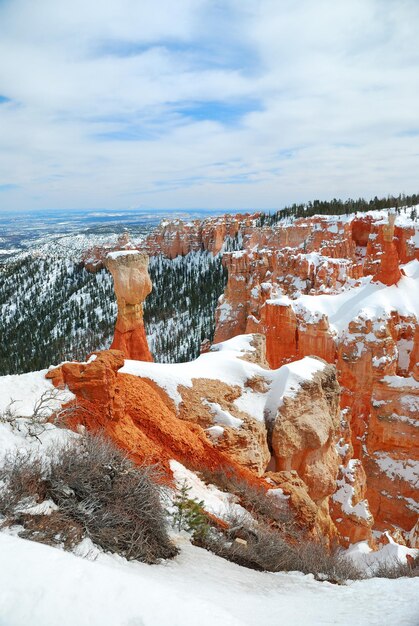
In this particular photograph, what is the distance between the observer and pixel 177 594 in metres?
3.27

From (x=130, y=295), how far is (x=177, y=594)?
15.3 meters

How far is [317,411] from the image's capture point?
12.5m

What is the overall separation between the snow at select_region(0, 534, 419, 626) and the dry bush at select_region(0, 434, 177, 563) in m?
0.27

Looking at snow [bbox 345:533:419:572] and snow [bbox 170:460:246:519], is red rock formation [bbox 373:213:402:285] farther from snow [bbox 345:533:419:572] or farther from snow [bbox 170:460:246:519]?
snow [bbox 170:460:246:519]

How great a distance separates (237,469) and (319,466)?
4.02 meters

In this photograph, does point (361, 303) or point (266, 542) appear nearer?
point (266, 542)

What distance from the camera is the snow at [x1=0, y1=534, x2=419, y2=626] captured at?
2.74 metres

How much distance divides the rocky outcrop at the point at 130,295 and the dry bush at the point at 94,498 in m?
11.9

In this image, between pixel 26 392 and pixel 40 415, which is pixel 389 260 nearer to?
pixel 26 392

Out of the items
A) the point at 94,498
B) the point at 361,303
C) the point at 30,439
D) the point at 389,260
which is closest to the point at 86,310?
the point at 389,260

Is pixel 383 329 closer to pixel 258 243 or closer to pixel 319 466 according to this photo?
pixel 319 466

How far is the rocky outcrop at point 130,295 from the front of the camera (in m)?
17.1

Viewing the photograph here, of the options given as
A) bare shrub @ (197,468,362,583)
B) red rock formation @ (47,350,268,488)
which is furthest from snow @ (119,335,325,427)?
bare shrub @ (197,468,362,583)

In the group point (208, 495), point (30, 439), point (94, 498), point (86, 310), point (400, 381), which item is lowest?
point (86, 310)
